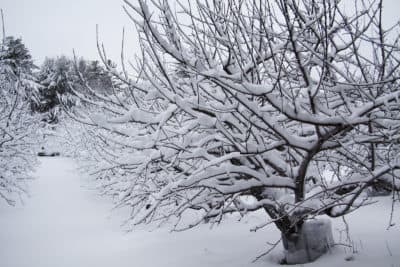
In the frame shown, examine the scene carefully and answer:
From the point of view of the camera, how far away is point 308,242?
3416 mm

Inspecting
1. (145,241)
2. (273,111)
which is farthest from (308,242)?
(145,241)

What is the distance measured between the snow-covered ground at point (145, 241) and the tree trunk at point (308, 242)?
12 centimetres

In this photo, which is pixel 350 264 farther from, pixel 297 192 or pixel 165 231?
pixel 165 231

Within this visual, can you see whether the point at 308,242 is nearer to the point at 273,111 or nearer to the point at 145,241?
the point at 273,111

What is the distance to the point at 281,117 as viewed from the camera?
2.68 metres

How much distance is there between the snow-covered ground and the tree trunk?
0.12 metres

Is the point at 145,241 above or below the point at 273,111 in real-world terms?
below

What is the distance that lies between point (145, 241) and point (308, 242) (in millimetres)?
3978

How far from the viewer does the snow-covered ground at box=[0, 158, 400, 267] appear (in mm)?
3705

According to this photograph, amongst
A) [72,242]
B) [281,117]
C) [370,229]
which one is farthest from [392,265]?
[72,242]

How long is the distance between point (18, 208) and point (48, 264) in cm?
650

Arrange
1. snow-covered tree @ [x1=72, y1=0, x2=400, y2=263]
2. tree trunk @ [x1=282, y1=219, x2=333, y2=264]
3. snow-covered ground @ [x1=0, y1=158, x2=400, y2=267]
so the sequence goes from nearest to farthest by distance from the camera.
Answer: snow-covered tree @ [x1=72, y1=0, x2=400, y2=263]
tree trunk @ [x1=282, y1=219, x2=333, y2=264]
snow-covered ground @ [x1=0, y1=158, x2=400, y2=267]

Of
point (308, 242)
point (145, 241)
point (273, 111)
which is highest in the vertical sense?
point (273, 111)

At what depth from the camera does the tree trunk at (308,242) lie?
3.41 m
